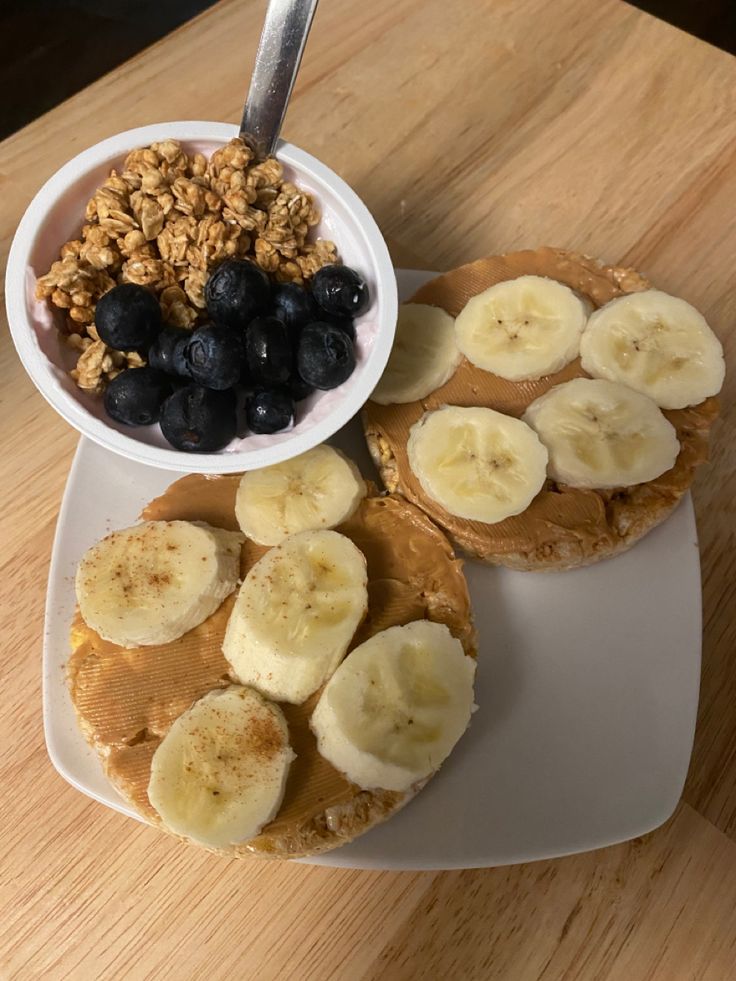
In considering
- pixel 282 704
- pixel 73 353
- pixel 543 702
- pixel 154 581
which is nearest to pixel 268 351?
pixel 73 353

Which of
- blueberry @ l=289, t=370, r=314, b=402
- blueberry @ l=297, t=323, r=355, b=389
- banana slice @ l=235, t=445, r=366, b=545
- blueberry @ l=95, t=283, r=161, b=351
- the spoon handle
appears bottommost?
banana slice @ l=235, t=445, r=366, b=545

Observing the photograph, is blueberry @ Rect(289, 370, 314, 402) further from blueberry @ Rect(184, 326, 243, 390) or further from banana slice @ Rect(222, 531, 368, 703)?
banana slice @ Rect(222, 531, 368, 703)

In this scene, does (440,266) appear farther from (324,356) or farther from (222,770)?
(222,770)

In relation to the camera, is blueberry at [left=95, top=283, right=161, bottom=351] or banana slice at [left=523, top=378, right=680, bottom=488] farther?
banana slice at [left=523, top=378, right=680, bottom=488]

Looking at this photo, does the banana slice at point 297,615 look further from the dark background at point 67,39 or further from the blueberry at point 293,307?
the dark background at point 67,39

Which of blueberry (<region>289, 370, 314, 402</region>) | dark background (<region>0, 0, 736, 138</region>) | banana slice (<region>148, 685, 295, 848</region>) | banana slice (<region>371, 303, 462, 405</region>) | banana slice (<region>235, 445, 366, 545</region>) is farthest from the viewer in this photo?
dark background (<region>0, 0, 736, 138</region>)

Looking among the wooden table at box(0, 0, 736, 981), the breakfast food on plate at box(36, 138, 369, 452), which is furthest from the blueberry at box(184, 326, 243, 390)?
the wooden table at box(0, 0, 736, 981)
